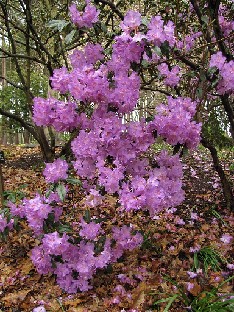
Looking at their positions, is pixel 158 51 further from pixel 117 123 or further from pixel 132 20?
pixel 117 123

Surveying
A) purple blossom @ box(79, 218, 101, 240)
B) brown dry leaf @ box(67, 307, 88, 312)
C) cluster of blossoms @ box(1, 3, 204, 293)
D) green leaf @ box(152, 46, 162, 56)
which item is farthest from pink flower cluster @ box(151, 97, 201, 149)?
brown dry leaf @ box(67, 307, 88, 312)

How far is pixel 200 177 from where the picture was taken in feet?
18.9

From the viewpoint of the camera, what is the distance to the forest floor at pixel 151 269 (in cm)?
271

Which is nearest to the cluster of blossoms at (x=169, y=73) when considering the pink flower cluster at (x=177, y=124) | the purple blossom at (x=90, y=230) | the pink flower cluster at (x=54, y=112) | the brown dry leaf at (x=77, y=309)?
the pink flower cluster at (x=177, y=124)

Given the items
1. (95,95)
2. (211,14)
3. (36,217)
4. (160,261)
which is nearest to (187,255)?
(160,261)

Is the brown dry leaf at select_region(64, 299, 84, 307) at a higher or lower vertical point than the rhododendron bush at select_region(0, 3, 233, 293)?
lower

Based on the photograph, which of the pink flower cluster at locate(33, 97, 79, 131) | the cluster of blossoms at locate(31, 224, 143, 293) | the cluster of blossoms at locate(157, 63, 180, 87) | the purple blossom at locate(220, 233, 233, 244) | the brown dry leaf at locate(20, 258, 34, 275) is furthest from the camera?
the purple blossom at locate(220, 233, 233, 244)

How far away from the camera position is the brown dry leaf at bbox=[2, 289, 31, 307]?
2.84 meters

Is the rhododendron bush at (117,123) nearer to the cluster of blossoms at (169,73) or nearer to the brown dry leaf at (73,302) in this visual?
the cluster of blossoms at (169,73)

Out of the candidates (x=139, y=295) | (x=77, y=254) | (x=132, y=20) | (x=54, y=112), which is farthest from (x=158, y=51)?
(x=139, y=295)

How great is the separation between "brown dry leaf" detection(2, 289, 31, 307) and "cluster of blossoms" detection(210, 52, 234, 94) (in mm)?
2168

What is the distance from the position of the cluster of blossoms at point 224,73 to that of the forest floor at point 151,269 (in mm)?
1410

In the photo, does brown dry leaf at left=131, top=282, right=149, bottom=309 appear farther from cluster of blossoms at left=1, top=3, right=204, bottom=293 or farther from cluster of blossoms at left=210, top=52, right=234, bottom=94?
cluster of blossoms at left=210, top=52, right=234, bottom=94

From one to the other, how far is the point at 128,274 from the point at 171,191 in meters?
1.01
